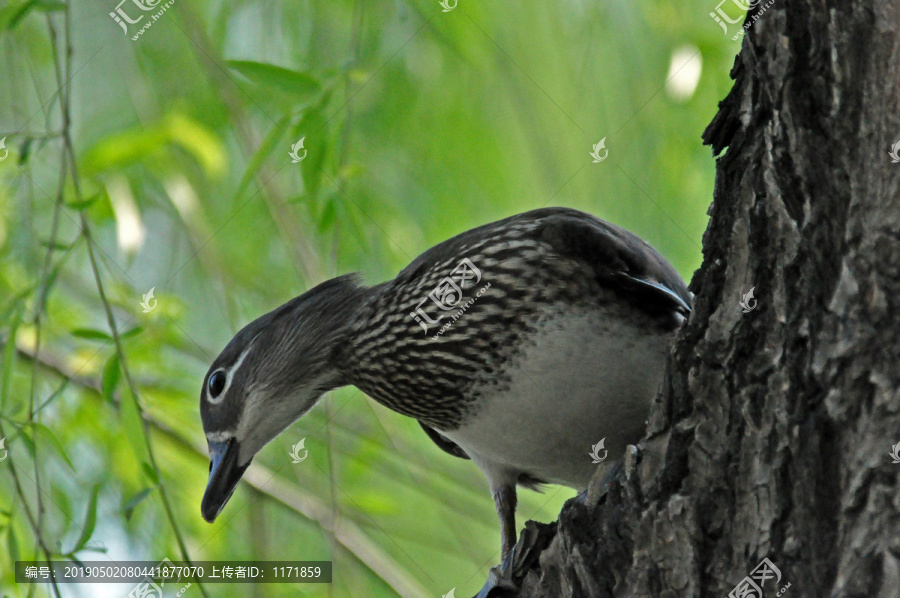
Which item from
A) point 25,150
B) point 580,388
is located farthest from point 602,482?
point 25,150

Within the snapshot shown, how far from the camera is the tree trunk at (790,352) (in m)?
1.45

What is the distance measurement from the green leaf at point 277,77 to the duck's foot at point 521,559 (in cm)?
146

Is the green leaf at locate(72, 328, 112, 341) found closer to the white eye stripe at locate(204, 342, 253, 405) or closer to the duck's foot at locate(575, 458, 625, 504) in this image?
the white eye stripe at locate(204, 342, 253, 405)

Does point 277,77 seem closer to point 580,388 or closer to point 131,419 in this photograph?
point 131,419

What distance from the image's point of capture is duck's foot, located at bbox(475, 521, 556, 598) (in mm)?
2150

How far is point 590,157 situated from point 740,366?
6.64 feet

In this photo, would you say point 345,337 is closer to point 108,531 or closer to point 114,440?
point 114,440

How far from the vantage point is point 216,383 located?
9.95 ft

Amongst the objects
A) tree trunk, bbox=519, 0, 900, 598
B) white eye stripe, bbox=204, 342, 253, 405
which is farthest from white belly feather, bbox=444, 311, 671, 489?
white eye stripe, bbox=204, 342, 253, 405

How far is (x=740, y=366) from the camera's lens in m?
1.62

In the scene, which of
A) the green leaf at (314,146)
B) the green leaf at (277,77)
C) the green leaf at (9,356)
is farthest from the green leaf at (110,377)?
the green leaf at (277,77)

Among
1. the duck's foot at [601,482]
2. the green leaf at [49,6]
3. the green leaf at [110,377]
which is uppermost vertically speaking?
the green leaf at [49,6]

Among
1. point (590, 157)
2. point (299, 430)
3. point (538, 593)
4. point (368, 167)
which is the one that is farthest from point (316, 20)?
point (538, 593)

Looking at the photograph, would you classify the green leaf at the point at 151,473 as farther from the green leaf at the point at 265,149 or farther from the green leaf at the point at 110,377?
the green leaf at the point at 265,149
